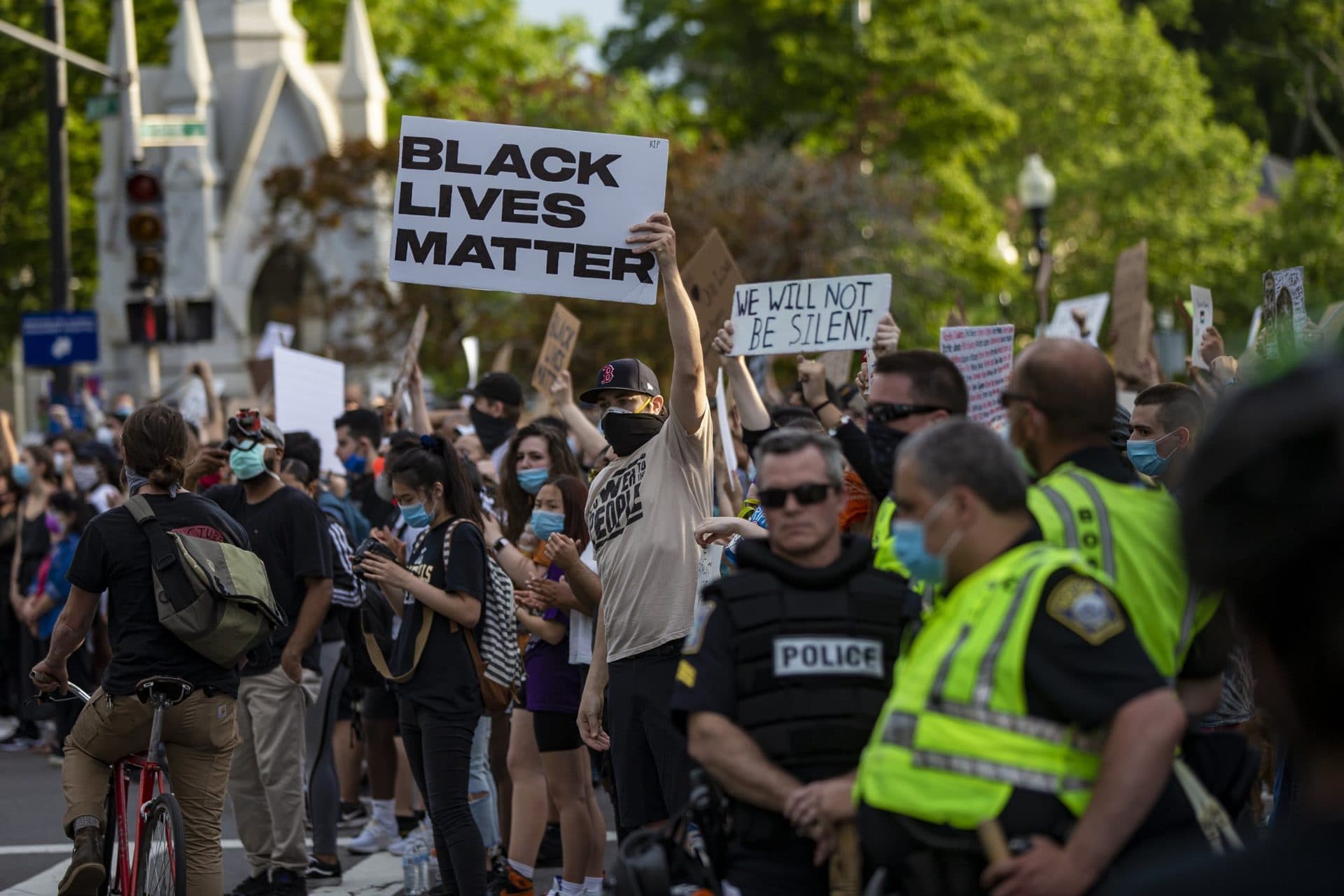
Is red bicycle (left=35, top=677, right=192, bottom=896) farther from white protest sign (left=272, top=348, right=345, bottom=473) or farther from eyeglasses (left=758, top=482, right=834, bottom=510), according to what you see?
white protest sign (left=272, top=348, right=345, bottom=473)

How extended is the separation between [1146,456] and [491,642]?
2.79m

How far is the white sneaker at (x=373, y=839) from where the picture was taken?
9016 mm

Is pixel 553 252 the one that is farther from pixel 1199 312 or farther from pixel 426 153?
pixel 1199 312

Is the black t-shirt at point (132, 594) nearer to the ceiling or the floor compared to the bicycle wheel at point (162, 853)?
nearer to the ceiling

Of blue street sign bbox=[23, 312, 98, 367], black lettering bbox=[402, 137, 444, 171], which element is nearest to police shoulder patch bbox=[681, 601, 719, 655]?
black lettering bbox=[402, 137, 444, 171]

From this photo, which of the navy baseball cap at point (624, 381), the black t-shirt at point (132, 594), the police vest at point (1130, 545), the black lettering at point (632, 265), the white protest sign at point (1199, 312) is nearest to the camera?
the police vest at point (1130, 545)

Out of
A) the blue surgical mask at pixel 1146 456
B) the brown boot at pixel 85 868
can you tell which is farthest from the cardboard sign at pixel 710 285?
the brown boot at pixel 85 868

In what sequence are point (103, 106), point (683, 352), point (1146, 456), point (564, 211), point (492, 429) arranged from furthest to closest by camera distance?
point (103, 106) < point (492, 429) < point (564, 211) < point (1146, 456) < point (683, 352)

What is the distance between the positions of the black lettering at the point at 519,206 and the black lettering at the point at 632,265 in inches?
19.0

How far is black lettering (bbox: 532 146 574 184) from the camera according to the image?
7.02m

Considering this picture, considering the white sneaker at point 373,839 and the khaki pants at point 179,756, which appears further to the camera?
the white sneaker at point 373,839

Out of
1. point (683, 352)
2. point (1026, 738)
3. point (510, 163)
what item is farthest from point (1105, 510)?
point (510, 163)

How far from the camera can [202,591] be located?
6.28m

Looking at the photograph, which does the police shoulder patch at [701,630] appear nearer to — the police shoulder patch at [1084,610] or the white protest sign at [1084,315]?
the police shoulder patch at [1084,610]
